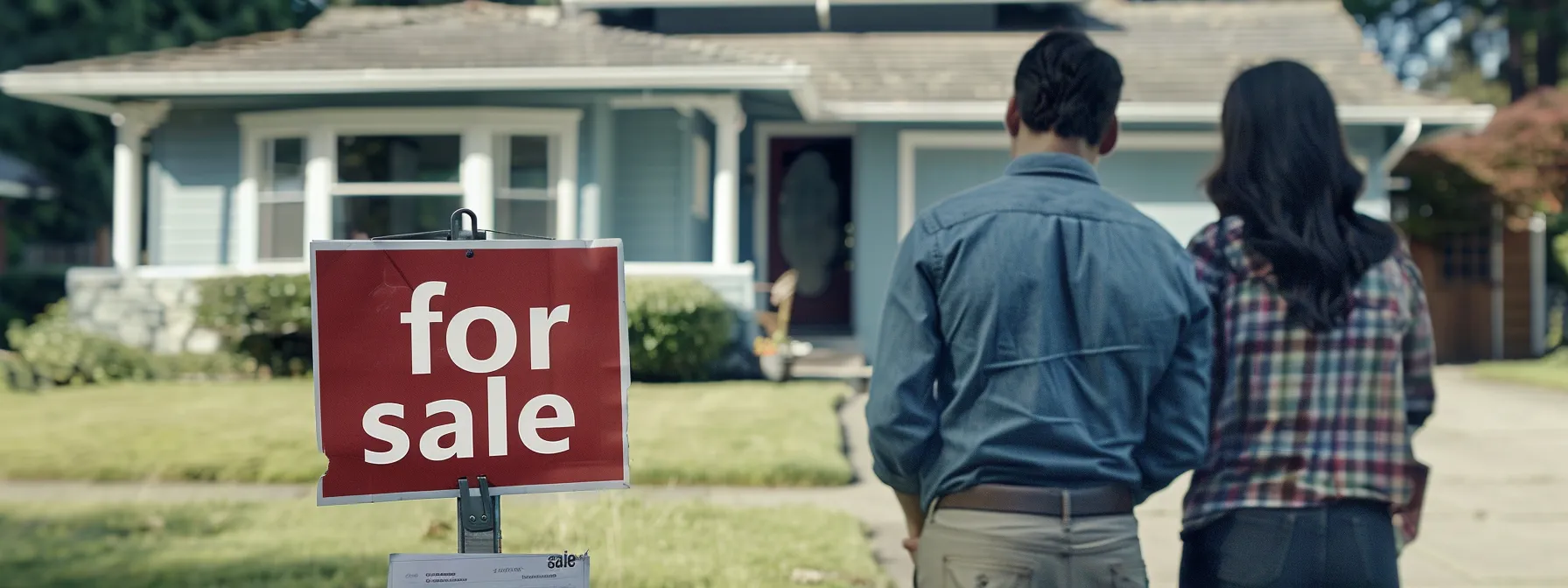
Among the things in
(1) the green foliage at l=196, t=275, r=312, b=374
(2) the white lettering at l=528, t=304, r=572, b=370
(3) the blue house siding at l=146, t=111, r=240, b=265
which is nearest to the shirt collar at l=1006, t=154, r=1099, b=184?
(2) the white lettering at l=528, t=304, r=572, b=370

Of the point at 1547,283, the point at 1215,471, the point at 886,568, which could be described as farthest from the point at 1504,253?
the point at 1215,471

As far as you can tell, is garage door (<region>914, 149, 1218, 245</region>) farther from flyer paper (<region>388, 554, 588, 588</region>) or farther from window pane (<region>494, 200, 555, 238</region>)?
flyer paper (<region>388, 554, 588, 588</region>)

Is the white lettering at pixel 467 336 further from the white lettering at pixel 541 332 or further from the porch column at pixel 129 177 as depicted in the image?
the porch column at pixel 129 177

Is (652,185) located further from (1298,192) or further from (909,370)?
(909,370)

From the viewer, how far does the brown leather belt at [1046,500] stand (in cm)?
Answer: 213

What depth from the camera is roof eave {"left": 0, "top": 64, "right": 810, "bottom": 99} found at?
11.1 m

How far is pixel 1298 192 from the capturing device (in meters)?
2.44

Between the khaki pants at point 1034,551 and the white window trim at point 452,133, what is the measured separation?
32.4 ft

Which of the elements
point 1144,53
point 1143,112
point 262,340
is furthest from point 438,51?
point 1144,53

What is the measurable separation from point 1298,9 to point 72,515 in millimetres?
14319

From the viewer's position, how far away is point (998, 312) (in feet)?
7.09


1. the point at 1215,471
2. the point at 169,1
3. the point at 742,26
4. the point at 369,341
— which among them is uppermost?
the point at 169,1

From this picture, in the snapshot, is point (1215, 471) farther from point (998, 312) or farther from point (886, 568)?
point (886, 568)

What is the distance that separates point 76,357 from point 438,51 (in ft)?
13.4
